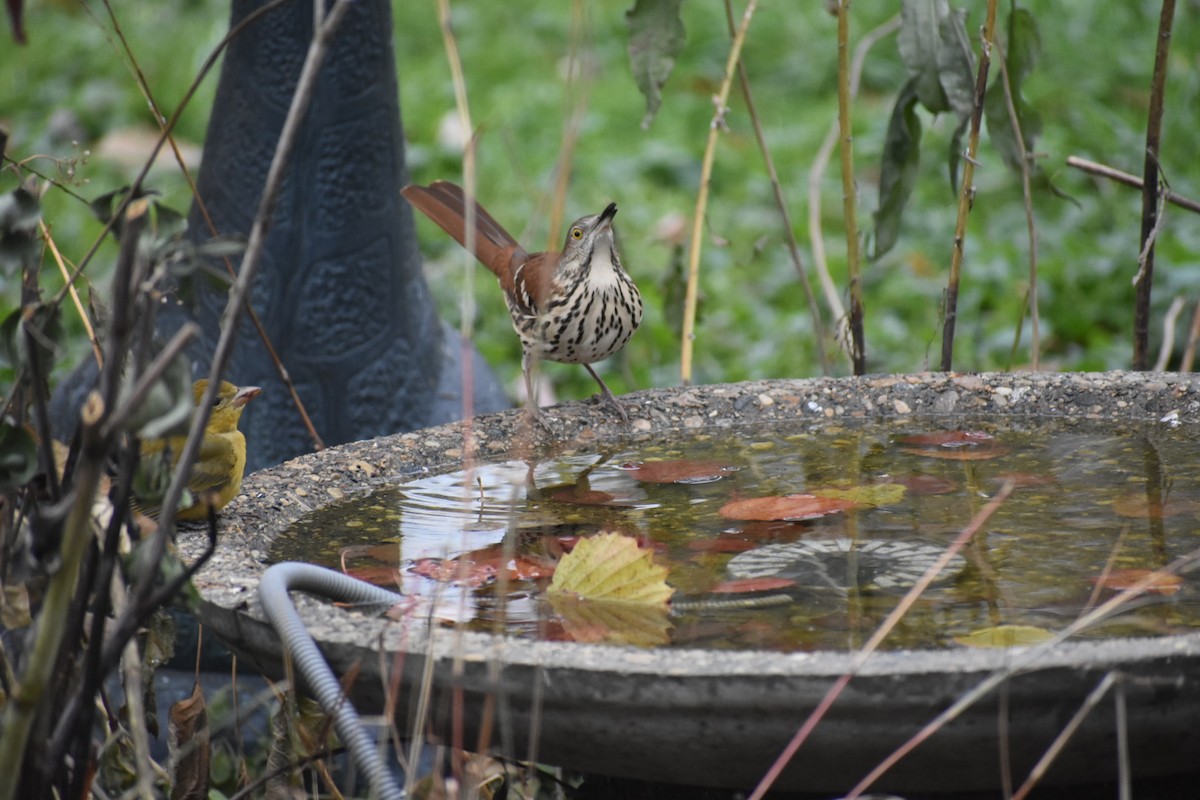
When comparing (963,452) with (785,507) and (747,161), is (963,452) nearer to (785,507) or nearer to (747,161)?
(785,507)

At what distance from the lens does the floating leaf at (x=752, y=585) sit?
1870 millimetres

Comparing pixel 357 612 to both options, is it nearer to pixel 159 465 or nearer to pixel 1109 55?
pixel 159 465

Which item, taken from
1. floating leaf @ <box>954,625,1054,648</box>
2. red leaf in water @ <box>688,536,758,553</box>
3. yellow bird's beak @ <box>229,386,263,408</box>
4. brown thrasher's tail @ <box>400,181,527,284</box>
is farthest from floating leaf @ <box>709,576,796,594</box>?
brown thrasher's tail @ <box>400,181,527,284</box>

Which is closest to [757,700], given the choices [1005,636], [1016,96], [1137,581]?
[1005,636]

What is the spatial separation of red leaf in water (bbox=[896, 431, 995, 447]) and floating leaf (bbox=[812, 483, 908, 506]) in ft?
0.96

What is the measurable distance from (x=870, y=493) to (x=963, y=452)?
32cm

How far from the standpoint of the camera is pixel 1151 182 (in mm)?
3135

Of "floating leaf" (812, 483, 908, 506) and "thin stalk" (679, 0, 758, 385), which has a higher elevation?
"thin stalk" (679, 0, 758, 385)

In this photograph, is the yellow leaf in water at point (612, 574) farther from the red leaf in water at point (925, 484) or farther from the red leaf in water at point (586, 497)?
the red leaf in water at point (925, 484)

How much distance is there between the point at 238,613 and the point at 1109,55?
295 inches

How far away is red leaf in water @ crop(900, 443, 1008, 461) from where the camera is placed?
8.31 feet

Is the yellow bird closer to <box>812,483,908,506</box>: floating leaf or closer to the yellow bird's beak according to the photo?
the yellow bird's beak

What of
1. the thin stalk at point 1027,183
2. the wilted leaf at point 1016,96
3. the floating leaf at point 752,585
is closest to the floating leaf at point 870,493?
the floating leaf at point 752,585

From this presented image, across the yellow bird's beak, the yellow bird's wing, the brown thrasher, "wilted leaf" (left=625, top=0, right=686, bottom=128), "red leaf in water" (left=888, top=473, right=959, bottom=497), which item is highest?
"wilted leaf" (left=625, top=0, right=686, bottom=128)
